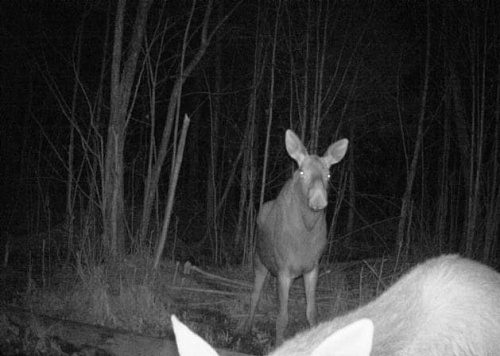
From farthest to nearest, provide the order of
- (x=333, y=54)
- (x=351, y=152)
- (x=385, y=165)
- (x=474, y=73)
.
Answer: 1. (x=385, y=165)
2. (x=351, y=152)
3. (x=333, y=54)
4. (x=474, y=73)

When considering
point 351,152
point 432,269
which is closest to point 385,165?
point 351,152

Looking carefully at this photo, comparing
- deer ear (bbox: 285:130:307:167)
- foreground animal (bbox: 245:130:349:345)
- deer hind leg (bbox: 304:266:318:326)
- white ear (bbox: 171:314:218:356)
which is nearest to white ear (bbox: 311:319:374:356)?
white ear (bbox: 171:314:218:356)

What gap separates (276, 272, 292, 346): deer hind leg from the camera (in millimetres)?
6176

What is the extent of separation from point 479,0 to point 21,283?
10.8m

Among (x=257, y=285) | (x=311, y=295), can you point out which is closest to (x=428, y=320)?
(x=311, y=295)

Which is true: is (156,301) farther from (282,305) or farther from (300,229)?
(300,229)

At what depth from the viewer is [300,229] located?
6488mm

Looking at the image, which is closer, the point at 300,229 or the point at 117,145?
the point at 300,229

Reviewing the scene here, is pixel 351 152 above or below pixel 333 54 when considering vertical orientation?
below

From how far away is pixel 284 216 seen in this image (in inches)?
263

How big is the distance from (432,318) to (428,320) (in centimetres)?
3

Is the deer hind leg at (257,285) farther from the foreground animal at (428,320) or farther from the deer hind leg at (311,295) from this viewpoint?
the foreground animal at (428,320)

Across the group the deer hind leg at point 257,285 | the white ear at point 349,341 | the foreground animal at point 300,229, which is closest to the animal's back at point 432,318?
the white ear at point 349,341

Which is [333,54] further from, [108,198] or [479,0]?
[108,198]
